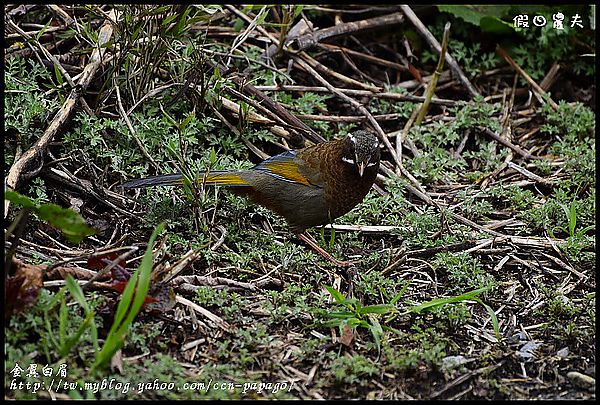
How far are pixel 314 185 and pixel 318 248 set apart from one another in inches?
20.3

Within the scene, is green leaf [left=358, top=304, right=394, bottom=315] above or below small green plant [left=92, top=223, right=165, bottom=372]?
below

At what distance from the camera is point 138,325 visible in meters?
3.83

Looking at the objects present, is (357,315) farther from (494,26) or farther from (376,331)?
(494,26)

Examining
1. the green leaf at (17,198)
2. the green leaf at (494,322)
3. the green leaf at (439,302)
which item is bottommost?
the green leaf at (494,322)

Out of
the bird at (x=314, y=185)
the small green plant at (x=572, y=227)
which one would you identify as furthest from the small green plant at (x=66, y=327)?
the small green plant at (x=572, y=227)

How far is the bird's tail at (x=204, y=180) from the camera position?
514cm

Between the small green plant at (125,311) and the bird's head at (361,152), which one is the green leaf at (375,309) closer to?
the small green plant at (125,311)

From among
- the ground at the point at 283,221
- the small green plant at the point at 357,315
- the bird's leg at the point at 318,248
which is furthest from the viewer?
the bird's leg at the point at 318,248

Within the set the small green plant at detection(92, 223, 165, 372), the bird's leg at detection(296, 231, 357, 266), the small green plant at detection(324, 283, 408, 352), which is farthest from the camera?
the bird's leg at detection(296, 231, 357, 266)

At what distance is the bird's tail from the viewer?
5.14 meters

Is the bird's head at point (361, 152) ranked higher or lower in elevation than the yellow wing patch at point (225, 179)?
higher

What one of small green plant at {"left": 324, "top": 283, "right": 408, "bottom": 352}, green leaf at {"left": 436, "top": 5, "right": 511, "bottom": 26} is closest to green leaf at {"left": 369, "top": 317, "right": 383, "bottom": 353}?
small green plant at {"left": 324, "top": 283, "right": 408, "bottom": 352}

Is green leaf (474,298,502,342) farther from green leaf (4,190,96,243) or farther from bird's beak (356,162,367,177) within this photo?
green leaf (4,190,96,243)

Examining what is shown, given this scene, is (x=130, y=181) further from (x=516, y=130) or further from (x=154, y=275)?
(x=516, y=130)
